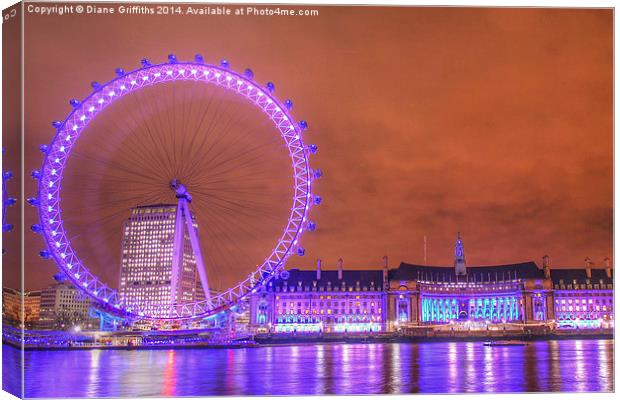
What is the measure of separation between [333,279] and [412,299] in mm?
4171

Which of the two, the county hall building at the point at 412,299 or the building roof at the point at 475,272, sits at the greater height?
the building roof at the point at 475,272

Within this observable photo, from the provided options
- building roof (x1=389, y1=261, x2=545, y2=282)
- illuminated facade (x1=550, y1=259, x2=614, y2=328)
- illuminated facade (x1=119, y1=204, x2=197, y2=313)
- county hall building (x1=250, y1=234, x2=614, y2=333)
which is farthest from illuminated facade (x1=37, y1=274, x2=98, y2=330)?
illuminated facade (x1=550, y1=259, x2=614, y2=328)

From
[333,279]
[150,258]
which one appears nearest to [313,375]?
[150,258]

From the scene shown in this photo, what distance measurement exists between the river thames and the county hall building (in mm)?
20209

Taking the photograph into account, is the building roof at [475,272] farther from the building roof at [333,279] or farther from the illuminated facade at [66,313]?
the illuminated facade at [66,313]

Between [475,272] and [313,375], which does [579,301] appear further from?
[313,375]

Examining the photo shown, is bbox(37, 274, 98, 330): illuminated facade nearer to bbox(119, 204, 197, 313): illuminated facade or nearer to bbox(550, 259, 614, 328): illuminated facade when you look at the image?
bbox(119, 204, 197, 313): illuminated facade

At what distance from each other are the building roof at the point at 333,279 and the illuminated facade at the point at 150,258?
8721mm

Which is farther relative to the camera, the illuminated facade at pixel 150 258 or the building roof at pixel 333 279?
the building roof at pixel 333 279

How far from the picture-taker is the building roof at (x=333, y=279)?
41625 millimetres

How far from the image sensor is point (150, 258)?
30.6 meters

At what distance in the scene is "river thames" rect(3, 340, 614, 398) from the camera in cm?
1247

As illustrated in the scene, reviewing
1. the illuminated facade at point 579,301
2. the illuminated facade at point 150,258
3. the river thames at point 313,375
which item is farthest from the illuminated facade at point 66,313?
the illuminated facade at point 579,301

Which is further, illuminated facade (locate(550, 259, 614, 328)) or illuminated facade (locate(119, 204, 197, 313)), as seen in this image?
illuminated facade (locate(550, 259, 614, 328))
